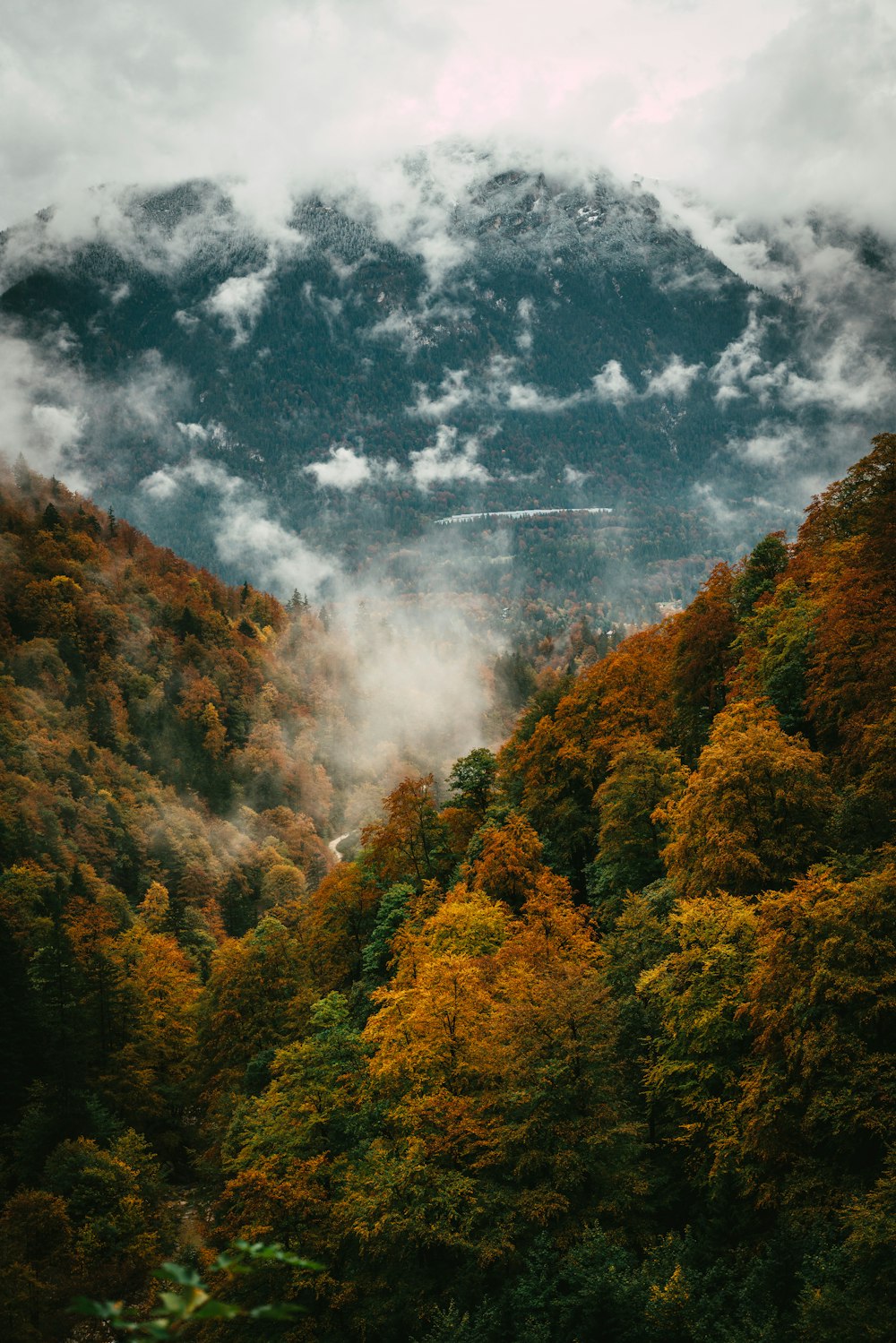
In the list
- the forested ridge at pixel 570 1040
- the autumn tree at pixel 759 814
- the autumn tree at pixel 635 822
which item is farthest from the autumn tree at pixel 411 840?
the autumn tree at pixel 759 814

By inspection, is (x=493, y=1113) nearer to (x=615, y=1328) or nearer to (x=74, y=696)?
(x=615, y=1328)

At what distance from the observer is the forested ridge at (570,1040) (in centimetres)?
1906

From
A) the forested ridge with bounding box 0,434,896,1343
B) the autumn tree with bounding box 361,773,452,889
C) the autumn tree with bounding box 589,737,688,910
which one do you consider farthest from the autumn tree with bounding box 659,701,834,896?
the autumn tree with bounding box 361,773,452,889

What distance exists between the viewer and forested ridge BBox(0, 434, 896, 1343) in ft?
62.5

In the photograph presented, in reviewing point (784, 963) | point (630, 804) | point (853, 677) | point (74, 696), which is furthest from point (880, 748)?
point (74, 696)

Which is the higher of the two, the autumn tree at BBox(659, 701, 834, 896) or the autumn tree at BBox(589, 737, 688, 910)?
the autumn tree at BBox(589, 737, 688, 910)

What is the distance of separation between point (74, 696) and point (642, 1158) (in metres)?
134

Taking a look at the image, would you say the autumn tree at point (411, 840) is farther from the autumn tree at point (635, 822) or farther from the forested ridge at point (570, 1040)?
the autumn tree at point (635, 822)

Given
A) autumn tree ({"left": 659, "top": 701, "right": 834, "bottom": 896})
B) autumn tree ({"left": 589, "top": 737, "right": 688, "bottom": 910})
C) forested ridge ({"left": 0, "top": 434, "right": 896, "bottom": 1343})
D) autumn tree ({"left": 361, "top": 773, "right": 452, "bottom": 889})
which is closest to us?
forested ridge ({"left": 0, "top": 434, "right": 896, "bottom": 1343})

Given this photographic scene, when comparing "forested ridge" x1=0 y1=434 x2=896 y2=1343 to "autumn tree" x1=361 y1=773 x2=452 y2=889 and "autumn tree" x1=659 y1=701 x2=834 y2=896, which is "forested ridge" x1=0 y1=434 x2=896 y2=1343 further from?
"autumn tree" x1=361 y1=773 x2=452 y2=889

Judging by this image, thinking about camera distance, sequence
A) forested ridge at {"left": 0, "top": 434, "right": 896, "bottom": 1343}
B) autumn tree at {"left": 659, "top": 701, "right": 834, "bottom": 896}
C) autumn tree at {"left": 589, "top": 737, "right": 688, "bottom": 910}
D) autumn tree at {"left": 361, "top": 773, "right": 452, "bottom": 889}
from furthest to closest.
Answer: autumn tree at {"left": 361, "top": 773, "right": 452, "bottom": 889}
autumn tree at {"left": 589, "top": 737, "right": 688, "bottom": 910}
autumn tree at {"left": 659, "top": 701, "right": 834, "bottom": 896}
forested ridge at {"left": 0, "top": 434, "right": 896, "bottom": 1343}

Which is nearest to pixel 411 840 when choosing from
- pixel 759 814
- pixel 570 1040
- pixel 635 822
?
pixel 635 822

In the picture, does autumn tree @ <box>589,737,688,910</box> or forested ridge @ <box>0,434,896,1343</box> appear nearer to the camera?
forested ridge @ <box>0,434,896,1343</box>

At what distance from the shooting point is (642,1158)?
24688 mm
